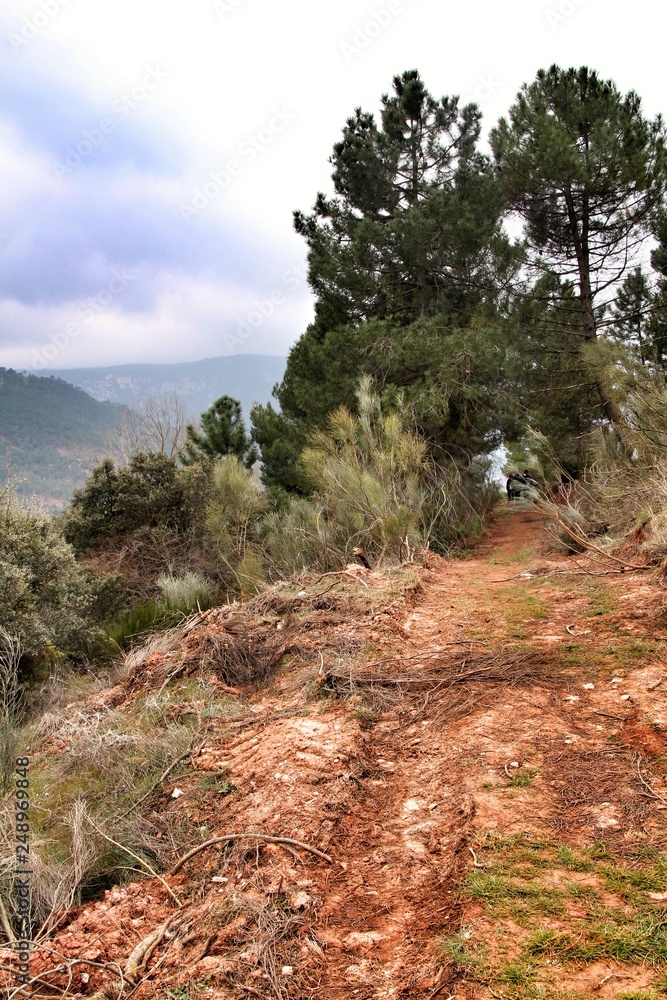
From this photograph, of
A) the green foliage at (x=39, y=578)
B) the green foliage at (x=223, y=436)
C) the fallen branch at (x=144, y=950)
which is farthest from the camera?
the green foliage at (x=223, y=436)

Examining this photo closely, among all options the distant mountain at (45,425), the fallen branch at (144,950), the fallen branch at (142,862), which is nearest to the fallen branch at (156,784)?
the fallen branch at (142,862)

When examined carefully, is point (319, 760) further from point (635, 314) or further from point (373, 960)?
point (635, 314)

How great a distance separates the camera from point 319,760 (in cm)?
294

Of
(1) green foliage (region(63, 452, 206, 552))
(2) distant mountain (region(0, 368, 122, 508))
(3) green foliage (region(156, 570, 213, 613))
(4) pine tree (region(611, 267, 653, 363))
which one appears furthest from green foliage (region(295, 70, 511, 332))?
(2) distant mountain (region(0, 368, 122, 508))

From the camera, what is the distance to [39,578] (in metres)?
8.17

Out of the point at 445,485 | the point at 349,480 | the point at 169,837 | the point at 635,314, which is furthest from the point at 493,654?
the point at 635,314

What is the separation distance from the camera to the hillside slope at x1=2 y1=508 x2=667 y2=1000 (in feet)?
5.90

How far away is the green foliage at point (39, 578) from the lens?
7.20 m

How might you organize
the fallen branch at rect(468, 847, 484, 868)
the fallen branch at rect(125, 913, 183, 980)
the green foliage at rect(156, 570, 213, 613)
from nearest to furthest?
1. the fallen branch at rect(125, 913, 183, 980)
2. the fallen branch at rect(468, 847, 484, 868)
3. the green foliage at rect(156, 570, 213, 613)

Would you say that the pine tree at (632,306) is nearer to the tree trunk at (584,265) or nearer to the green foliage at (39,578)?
the tree trunk at (584,265)

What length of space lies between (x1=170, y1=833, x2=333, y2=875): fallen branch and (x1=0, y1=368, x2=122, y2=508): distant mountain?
77.5m

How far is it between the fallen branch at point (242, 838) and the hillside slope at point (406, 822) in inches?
0.5

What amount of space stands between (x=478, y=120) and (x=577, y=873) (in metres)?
16.2

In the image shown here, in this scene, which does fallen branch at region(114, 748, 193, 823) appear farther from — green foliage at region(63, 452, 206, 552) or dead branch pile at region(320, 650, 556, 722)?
green foliage at region(63, 452, 206, 552)
